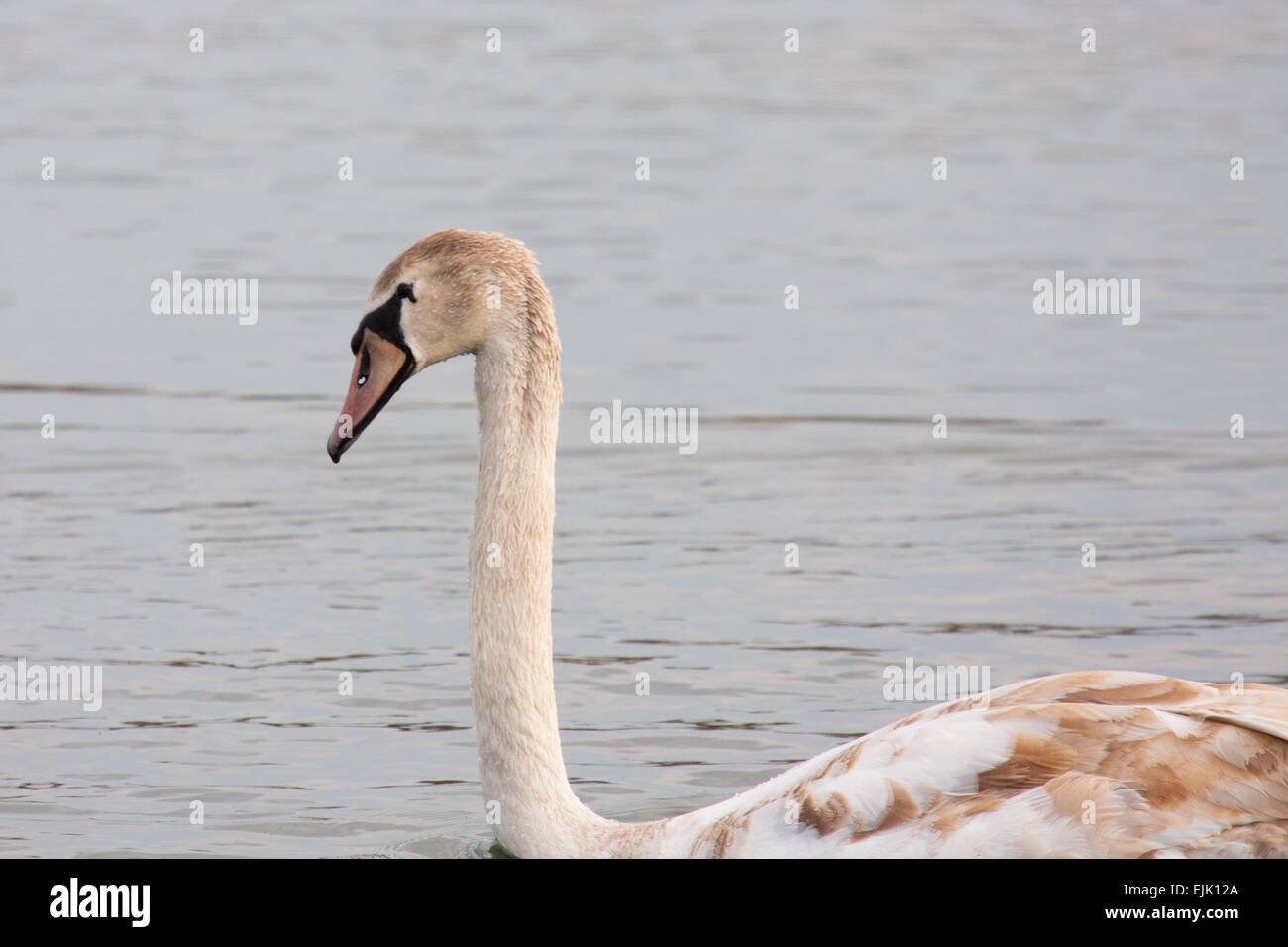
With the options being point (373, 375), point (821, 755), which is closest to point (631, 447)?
point (373, 375)

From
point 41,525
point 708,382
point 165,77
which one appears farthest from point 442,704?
point 165,77

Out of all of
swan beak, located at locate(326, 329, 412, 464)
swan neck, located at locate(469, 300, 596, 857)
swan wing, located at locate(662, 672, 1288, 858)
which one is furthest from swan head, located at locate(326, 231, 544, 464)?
swan wing, located at locate(662, 672, 1288, 858)

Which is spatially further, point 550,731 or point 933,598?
point 933,598

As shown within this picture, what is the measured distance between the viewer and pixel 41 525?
519 inches

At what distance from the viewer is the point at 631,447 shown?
1535 cm

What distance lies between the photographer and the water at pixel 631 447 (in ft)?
33.5

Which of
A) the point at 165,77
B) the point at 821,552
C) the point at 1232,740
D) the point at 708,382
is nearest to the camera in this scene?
the point at 1232,740

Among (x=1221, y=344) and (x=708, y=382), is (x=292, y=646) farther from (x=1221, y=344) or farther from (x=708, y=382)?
(x=1221, y=344)

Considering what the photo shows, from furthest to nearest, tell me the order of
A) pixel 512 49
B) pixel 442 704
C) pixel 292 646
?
pixel 512 49 → pixel 292 646 → pixel 442 704

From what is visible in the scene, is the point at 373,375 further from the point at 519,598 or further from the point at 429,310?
the point at 519,598

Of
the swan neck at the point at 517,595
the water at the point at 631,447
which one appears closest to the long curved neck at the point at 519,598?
the swan neck at the point at 517,595

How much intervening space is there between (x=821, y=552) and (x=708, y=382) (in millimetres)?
4058

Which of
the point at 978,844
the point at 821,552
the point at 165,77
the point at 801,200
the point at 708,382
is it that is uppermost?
the point at 165,77

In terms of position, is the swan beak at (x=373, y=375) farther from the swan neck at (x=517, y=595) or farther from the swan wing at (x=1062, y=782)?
the swan wing at (x=1062, y=782)
